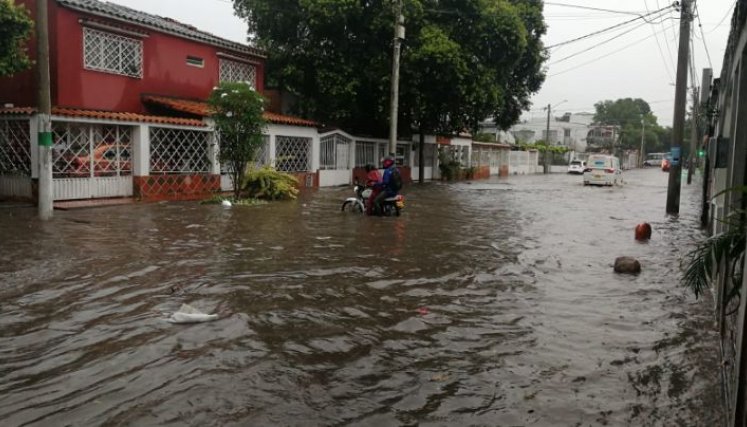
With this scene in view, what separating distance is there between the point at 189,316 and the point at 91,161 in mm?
12610

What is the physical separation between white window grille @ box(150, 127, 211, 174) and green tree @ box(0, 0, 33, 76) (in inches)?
169

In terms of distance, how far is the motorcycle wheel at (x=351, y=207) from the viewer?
16.1 meters

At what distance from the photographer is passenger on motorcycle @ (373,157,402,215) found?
14.7m

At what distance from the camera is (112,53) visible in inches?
741

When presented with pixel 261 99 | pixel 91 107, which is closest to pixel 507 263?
pixel 261 99

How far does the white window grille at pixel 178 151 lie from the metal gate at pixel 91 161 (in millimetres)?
855

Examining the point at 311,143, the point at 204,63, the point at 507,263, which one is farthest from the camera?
the point at 311,143

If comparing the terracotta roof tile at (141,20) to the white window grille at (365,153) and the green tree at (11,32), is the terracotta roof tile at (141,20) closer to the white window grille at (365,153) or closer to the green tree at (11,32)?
the green tree at (11,32)

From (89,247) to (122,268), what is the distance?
6.41 feet

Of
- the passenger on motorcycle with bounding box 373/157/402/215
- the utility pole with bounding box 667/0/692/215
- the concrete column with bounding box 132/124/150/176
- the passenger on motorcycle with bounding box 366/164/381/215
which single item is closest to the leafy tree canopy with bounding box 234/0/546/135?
the utility pole with bounding box 667/0/692/215

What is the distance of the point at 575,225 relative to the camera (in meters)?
15.1

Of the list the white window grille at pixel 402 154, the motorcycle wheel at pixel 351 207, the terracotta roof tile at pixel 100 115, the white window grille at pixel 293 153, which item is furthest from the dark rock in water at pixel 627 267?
the white window grille at pixel 402 154

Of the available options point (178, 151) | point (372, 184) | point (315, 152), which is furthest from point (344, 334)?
point (315, 152)

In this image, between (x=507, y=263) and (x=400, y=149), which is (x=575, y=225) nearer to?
(x=507, y=263)
